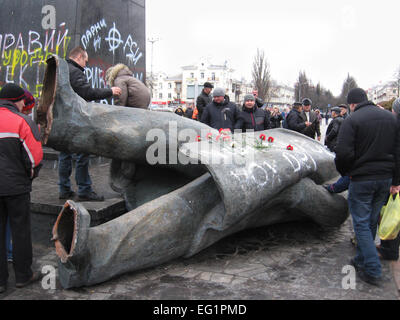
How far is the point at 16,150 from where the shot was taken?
127 inches

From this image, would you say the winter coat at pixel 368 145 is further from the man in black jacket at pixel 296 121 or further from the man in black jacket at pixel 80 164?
the man in black jacket at pixel 296 121

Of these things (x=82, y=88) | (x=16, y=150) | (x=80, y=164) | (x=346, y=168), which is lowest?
(x=80, y=164)

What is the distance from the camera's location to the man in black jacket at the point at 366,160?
3.54 m

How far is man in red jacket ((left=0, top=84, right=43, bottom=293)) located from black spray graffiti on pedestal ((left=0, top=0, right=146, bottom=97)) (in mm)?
3542

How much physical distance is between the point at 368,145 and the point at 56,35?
565 cm

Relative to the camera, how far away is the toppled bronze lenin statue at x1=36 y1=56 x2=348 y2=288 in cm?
314

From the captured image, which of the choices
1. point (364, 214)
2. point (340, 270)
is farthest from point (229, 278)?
point (364, 214)

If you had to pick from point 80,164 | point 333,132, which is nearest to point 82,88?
point 80,164

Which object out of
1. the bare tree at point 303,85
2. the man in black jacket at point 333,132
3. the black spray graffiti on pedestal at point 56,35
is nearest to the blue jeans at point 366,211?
the man in black jacket at point 333,132

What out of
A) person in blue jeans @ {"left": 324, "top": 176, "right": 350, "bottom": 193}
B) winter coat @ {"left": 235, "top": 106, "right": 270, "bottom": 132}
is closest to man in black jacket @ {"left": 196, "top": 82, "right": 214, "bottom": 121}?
winter coat @ {"left": 235, "top": 106, "right": 270, "bottom": 132}

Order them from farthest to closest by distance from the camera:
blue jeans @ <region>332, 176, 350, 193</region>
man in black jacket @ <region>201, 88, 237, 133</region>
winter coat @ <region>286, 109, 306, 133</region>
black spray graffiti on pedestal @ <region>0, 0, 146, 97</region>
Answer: winter coat @ <region>286, 109, 306, 133</region>
black spray graffiti on pedestal @ <region>0, 0, 146, 97</region>
man in black jacket @ <region>201, 88, 237, 133</region>
blue jeans @ <region>332, 176, 350, 193</region>

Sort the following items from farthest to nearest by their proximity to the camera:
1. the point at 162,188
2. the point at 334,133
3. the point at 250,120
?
1. the point at 334,133
2. the point at 250,120
3. the point at 162,188

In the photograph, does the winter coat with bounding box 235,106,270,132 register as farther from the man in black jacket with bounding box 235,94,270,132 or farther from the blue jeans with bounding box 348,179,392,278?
the blue jeans with bounding box 348,179,392,278

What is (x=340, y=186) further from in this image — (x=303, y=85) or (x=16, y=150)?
(x=303, y=85)
